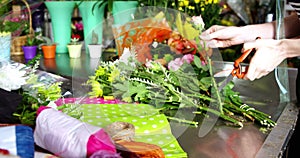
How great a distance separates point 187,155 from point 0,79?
54cm

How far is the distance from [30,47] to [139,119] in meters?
1.07

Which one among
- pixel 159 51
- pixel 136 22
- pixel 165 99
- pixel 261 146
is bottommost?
pixel 261 146

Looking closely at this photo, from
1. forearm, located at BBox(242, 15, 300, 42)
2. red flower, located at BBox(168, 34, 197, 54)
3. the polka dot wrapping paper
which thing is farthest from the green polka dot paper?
forearm, located at BBox(242, 15, 300, 42)

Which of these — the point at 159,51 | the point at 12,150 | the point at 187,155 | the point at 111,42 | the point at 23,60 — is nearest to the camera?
the point at 12,150

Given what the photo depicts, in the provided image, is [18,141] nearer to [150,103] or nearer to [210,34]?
[150,103]

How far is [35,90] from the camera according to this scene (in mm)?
1011

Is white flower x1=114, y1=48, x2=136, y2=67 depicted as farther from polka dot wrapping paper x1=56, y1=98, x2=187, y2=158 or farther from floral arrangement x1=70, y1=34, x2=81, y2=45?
floral arrangement x1=70, y1=34, x2=81, y2=45

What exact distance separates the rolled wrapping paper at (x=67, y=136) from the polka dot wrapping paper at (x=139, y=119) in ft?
0.78

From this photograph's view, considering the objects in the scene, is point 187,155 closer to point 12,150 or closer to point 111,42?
point 12,150

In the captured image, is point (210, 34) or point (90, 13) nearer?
point (210, 34)

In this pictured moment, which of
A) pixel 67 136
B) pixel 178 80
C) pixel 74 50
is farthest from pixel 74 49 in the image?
pixel 67 136

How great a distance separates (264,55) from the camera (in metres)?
1.04

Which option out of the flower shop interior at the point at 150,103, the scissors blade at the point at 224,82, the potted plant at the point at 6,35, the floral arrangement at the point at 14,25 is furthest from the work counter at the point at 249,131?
the floral arrangement at the point at 14,25

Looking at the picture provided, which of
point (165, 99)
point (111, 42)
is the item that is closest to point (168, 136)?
point (165, 99)
